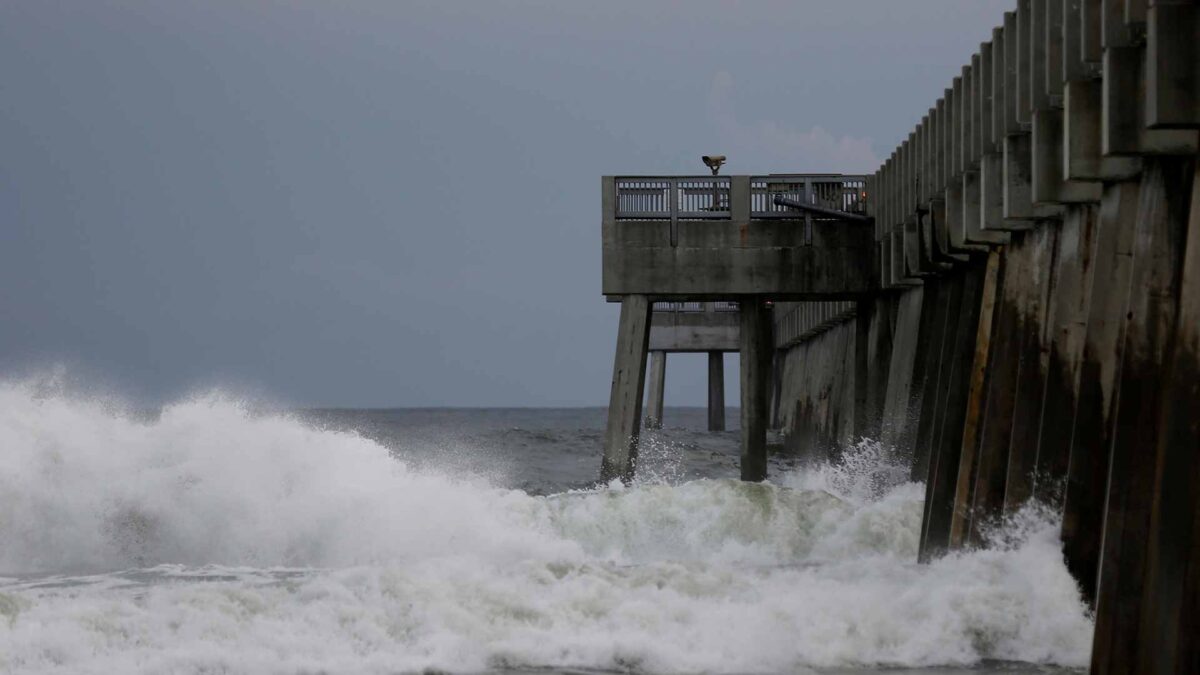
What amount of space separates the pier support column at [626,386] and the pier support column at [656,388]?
111ft

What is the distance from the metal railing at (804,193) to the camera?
2712 cm

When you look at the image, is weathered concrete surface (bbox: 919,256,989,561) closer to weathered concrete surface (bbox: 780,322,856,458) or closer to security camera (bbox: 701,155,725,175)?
weathered concrete surface (bbox: 780,322,856,458)

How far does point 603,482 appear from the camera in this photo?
88.0 feet

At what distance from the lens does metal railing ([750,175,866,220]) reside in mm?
27125

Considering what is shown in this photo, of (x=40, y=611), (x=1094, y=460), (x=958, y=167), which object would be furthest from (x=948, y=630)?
(x=958, y=167)

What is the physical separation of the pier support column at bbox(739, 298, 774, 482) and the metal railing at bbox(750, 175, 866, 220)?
5.68ft

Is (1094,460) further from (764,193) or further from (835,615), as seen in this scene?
(764,193)

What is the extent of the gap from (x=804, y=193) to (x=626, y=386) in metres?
4.22

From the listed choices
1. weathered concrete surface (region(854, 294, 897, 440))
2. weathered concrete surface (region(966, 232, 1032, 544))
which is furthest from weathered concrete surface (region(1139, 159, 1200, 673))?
weathered concrete surface (region(854, 294, 897, 440))

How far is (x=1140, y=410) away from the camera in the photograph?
9.98m

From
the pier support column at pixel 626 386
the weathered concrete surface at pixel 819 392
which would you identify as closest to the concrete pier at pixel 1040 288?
the pier support column at pixel 626 386

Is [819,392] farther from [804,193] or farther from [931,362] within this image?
[931,362]

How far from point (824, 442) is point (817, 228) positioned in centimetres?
1040

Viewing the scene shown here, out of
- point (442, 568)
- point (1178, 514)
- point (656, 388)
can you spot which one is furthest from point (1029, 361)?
point (656, 388)
